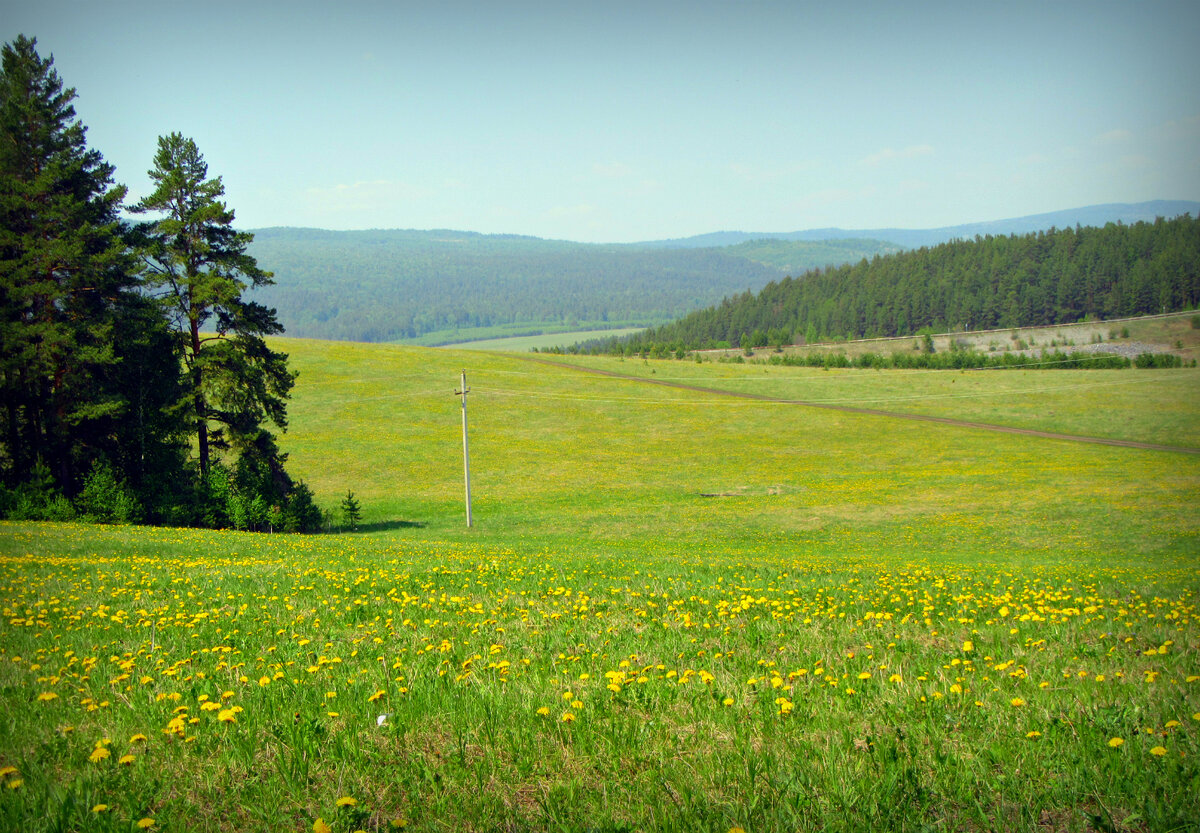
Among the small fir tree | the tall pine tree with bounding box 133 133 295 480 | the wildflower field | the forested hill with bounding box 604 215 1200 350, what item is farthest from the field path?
the tall pine tree with bounding box 133 133 295 480

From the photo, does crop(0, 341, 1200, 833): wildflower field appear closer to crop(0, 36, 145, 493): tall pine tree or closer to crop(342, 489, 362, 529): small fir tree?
crop(0, 36, 145, 493): tall pine tree

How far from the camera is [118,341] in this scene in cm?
3025

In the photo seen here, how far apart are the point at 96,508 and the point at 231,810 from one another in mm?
32258

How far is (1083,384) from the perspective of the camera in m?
85.2

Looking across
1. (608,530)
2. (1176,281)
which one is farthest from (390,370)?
(1176,281)

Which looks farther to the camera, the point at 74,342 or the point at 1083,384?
the point at 1083,384

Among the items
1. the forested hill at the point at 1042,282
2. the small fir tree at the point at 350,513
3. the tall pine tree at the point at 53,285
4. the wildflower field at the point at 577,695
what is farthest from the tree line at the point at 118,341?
the forested hill at the point at 1042,282

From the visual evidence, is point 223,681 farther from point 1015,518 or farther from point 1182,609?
point 1015,518

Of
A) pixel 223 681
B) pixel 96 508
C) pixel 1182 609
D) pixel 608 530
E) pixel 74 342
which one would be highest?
pixel 74 342

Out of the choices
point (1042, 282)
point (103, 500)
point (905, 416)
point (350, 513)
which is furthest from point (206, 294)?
point (1042, 282)

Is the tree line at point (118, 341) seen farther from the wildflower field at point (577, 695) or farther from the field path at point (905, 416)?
the field path at point (905, 416)

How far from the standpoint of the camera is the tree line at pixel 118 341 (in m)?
27.8

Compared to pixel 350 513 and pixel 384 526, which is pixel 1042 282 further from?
pixel 350 513

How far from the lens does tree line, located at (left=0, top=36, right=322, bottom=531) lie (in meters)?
27.8
